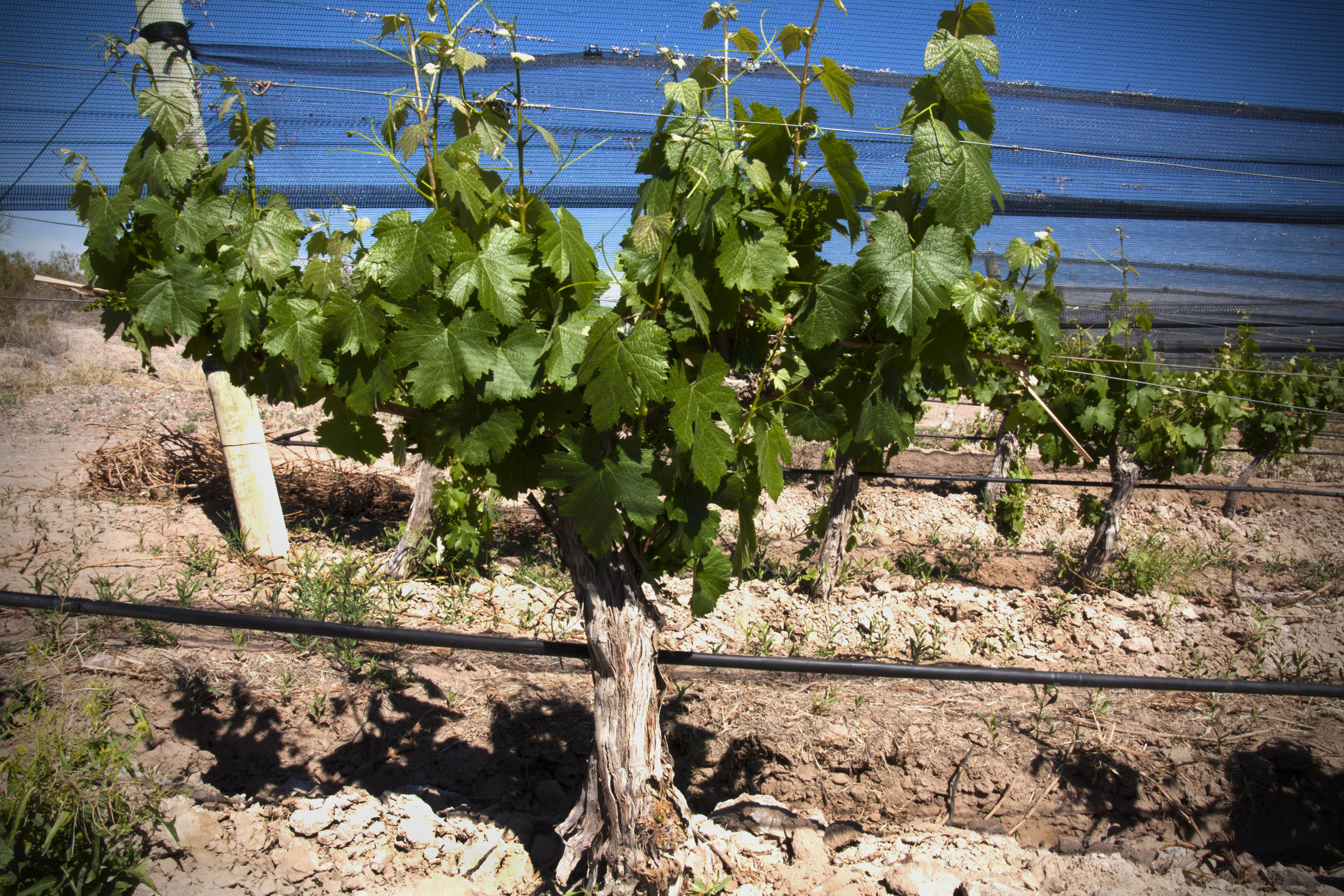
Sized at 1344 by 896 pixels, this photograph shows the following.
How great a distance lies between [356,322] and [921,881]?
1.89 m

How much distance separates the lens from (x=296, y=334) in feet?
4.36

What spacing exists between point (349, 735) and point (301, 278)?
6.55 feet

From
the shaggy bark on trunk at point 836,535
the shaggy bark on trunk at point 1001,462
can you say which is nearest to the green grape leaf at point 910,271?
the shaggy bark on trunk at point 836,535

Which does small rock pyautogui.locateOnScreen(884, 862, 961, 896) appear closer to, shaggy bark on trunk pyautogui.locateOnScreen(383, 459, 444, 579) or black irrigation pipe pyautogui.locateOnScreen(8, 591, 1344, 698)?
black irrigation pipe pyautogui.locateOnScreen(8, 591, 1344, 698)

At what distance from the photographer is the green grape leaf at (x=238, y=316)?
1.37m

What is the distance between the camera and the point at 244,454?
3834 millimetres

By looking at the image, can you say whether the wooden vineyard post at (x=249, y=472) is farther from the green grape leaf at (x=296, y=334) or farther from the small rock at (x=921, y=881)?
the small rock at (x=921, y=881)

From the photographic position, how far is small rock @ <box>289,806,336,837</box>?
1.97 meters

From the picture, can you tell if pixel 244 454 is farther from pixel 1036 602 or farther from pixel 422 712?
pixel 1036 602

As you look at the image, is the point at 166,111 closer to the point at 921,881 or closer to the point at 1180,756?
the point at 921,881

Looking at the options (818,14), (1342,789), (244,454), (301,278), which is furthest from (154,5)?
(1342,789)

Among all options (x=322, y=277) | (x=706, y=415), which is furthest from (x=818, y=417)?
(x=322, y=277)

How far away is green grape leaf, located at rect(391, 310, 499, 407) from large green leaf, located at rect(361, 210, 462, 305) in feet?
0.17

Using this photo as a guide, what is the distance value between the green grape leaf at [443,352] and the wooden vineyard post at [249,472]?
280 cm
